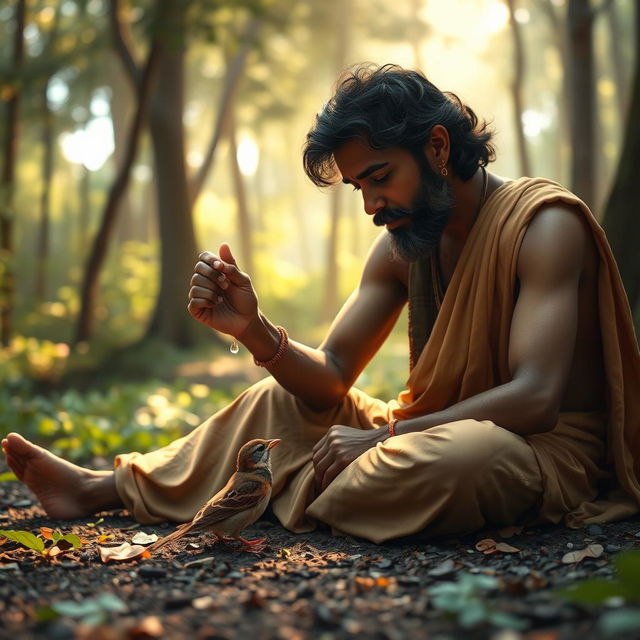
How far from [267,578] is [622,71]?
24.7m

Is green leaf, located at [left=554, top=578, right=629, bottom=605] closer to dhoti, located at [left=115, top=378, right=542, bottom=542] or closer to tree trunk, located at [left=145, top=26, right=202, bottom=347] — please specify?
dhoti, located at [left=115, top=378, right=542, bottom=542]

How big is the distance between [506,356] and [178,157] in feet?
36.8

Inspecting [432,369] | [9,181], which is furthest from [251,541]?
[9,181]

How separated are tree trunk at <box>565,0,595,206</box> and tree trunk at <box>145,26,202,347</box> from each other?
6888mm

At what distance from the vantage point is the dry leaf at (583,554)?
2999mm

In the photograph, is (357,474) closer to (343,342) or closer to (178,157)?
(343,342)

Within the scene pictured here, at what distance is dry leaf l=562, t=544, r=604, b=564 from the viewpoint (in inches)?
118

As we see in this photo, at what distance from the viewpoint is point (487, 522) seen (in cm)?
343

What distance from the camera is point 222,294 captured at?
157 inches

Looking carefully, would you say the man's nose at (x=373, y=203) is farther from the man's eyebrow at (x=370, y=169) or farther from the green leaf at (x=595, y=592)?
the green leaf at (x=595, y=592)

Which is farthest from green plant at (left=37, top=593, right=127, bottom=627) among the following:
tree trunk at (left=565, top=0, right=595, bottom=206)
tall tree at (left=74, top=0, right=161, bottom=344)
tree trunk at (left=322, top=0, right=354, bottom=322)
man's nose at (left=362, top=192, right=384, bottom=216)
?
tree trunk at (left=322, top=0, right=354, bottom=322)

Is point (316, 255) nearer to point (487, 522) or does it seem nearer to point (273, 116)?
point (273, 116)

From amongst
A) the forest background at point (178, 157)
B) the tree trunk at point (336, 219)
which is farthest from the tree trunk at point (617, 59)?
the tree trunk at point (336, 219)

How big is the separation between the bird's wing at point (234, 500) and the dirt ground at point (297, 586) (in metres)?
0.15
